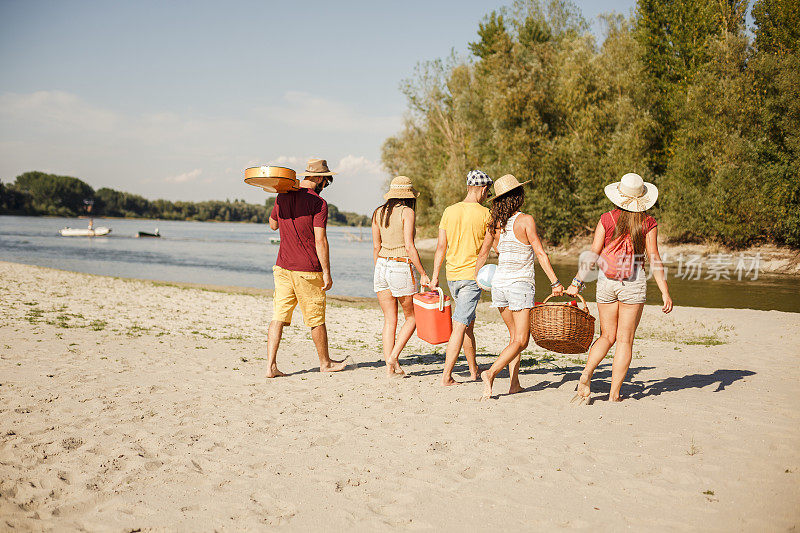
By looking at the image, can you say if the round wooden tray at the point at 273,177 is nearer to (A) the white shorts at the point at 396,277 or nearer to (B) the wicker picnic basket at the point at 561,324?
(A) the white shorts at the point at 396,277

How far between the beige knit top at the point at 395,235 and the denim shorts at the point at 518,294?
4.49 ft

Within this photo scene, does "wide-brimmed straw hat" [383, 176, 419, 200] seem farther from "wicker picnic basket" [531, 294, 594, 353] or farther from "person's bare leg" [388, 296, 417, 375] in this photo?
"wicker picnic basket" [531, 294, 594, 353]

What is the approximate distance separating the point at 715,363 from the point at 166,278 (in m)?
27.7

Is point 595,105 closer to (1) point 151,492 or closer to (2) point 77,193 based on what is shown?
(1) point 151,492

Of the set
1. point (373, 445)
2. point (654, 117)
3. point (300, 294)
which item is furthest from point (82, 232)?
point (373, 445)

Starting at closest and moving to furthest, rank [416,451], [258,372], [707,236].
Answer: [416,451] < [258,372] < [707,236]

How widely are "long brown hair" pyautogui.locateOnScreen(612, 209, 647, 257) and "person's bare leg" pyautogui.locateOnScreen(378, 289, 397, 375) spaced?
8.60 feet

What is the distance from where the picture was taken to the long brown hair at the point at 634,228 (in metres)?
5.29

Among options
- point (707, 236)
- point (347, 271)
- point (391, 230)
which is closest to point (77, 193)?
point (347, 271)

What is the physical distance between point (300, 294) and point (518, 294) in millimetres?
2625

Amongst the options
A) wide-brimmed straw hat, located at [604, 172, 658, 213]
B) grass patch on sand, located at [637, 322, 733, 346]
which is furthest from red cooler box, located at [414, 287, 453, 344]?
grass patch on sand, located at [637, 322, 733, 346]

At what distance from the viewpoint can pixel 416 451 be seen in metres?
4.47

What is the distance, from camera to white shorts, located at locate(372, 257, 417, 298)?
643 centimetres

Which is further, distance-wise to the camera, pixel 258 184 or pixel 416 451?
pixel 258 184
